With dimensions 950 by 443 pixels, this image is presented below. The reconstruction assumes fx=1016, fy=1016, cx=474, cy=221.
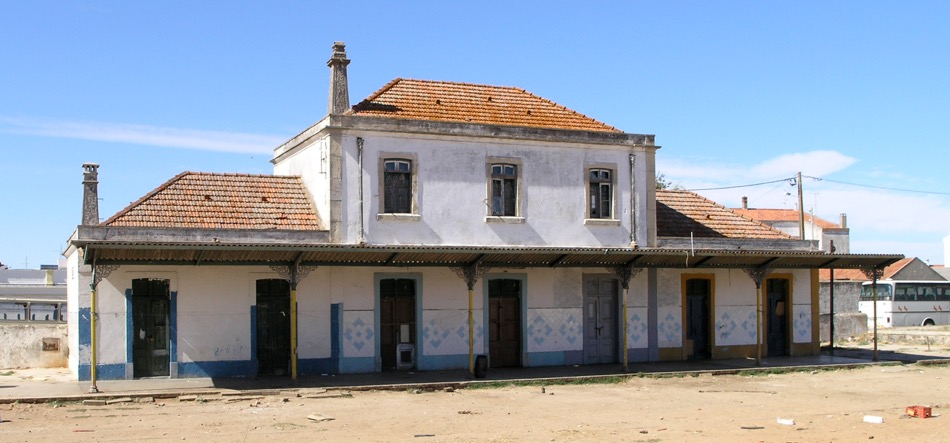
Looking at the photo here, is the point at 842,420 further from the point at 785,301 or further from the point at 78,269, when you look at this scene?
the point at 78,269

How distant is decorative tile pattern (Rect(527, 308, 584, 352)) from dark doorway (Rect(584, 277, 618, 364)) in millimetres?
297

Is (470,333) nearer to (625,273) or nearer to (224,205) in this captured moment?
(625,273)

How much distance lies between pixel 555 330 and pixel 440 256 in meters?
4.07

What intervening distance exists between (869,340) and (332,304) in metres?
21.1

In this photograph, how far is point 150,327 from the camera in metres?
19.4

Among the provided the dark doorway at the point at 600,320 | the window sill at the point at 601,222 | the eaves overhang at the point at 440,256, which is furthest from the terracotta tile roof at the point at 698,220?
the dark doorway at the point at 600,320

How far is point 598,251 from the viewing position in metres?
20.5

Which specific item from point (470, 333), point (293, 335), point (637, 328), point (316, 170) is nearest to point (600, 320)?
point (637, 328)

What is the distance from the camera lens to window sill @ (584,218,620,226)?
2242 centimetres

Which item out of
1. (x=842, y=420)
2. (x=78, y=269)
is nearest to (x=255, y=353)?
(x=78, y=269)

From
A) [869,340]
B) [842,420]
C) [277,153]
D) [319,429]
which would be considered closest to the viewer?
[319,429]

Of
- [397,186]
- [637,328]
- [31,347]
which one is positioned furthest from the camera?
[637,328]

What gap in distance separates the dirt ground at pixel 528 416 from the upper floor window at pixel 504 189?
168 inches

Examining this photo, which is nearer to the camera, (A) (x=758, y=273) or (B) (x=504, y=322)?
(B) (x=504, y=322)
